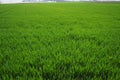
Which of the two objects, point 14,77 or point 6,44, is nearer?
point 14,77

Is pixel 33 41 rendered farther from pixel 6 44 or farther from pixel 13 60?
pixel 13 60

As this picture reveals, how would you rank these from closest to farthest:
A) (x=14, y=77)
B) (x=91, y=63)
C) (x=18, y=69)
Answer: (x=14, y=77) < (x=18, y=69) < (x=91, y=63)

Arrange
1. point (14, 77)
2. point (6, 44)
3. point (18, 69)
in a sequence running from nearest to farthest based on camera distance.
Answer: point (14, 77), point (18, 69), point (6, 44)

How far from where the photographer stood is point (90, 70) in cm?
271

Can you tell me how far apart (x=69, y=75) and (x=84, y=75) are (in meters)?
0.24

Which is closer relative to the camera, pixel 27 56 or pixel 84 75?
pixel 84 75

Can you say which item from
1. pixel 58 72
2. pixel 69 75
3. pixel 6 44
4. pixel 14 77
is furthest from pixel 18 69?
pixel 6 44

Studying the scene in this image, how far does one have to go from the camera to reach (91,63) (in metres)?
2.99

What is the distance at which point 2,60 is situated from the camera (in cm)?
325

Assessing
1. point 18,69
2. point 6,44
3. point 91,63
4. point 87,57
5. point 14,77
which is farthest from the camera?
point 6,44

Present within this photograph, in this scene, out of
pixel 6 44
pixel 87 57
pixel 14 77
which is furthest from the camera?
pixel 6 44

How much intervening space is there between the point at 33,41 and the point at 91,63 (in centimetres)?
216

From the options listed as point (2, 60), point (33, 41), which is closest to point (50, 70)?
point (2, 60)

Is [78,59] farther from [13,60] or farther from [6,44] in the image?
[6,44]
